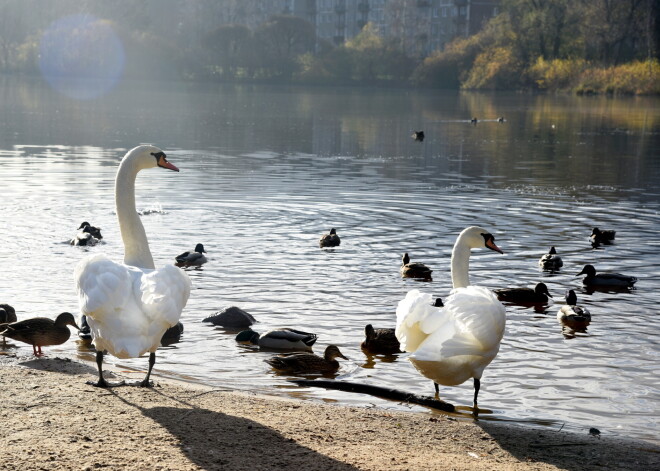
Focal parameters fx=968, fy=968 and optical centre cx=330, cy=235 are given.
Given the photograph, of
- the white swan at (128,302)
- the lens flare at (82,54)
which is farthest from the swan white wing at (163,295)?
the lens flare at (82,54)

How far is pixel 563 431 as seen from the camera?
7.27 m

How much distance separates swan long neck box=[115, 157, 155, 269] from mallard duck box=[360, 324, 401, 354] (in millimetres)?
2383

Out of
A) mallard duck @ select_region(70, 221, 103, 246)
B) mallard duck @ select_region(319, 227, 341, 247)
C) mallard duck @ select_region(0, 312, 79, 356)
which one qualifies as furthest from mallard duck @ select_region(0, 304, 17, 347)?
mallard duck @ select_region(319, 227, 341, 247)

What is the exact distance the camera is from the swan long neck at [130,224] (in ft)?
26.8

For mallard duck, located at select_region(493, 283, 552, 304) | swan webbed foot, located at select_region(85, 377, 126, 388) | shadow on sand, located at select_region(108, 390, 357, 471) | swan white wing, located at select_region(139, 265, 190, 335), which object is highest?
swan white wing, located at select_region(139, 265, 190, 335)

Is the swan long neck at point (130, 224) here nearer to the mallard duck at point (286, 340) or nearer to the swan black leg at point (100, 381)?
the swan black leg at point (100, 381)

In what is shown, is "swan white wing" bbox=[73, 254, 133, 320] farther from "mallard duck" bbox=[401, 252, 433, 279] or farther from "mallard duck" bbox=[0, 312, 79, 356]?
"mallard duck" bbox=[401, 252, 433, 279]

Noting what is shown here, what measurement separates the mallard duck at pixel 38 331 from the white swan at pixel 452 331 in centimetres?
364

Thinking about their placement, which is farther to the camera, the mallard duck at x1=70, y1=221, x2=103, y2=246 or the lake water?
the mallard duck at x1=70, y1=221, x2=103, y2=246

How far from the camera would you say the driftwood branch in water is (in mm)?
7672

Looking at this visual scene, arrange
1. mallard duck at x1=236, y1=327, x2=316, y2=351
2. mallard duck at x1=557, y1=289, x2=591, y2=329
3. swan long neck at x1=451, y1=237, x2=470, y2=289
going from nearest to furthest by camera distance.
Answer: swan long neck at x1=451, y1=237, x2=470, y2=289 < mallard duck at x1=236, y1=327, x2=316, y2=351 < mallard duck at x1=557, y1=289, x2=591, y2=329

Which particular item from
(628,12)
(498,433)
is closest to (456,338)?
(498,433)

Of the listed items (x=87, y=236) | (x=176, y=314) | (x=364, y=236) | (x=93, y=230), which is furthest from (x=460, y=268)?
(x=93, y=230)

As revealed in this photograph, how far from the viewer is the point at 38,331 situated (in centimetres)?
909
